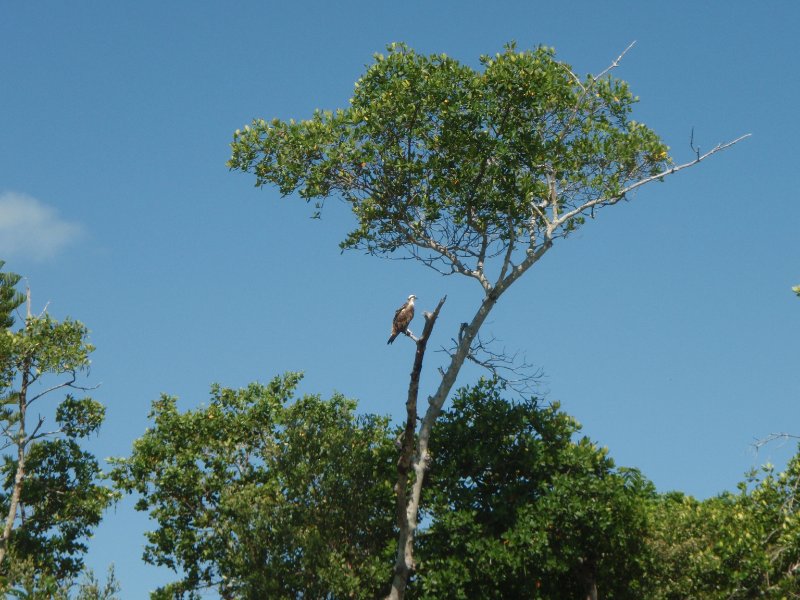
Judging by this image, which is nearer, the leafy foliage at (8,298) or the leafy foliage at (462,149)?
the leafy foliage at (462,149)

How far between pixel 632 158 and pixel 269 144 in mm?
9224

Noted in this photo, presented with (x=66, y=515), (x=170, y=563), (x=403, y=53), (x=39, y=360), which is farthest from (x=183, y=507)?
(x=403, y=53)

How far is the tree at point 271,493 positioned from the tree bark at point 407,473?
1.97 meters

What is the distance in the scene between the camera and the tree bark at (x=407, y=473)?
20688 mm

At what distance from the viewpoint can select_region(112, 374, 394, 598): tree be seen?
24594mm

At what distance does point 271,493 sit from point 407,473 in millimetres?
7371

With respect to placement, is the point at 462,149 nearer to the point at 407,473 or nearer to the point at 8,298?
the point at 407,473

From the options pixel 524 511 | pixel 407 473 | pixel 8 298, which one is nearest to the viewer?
pixel 407 473

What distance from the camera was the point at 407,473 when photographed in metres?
22.3

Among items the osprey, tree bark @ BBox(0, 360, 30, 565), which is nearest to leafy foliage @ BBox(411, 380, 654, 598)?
the osprey

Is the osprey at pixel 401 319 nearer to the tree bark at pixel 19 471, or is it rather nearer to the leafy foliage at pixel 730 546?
the leafy foliage at pixel 730 546

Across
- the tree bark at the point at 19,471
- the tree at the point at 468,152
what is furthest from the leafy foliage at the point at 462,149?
the tree bark at the point at 19,471

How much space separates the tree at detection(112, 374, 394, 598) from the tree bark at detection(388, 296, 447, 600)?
1.97m

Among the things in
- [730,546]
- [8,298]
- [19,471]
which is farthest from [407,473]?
[8,298]
